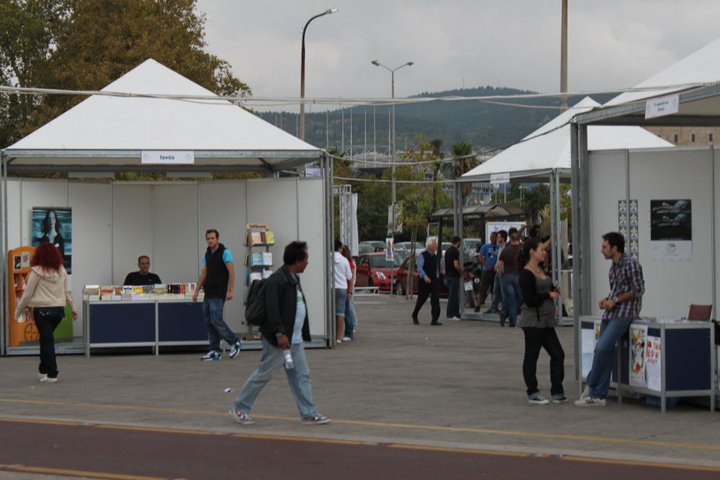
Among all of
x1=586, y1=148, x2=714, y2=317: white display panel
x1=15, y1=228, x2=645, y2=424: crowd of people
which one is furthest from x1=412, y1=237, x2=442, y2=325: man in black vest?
x1=15, y1=228, x2=645, y2=424: crowd of people

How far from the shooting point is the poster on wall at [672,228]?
43.8 feet

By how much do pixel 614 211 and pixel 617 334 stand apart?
8.04 ft

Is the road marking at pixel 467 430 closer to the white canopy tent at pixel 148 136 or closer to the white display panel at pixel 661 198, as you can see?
the white display panel at pixel 661 198

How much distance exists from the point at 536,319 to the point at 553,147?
40.3ft

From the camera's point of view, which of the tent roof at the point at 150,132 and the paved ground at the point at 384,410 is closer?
the paved ground at the point at 384,410

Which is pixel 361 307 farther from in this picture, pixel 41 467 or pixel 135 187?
pixel 41 467

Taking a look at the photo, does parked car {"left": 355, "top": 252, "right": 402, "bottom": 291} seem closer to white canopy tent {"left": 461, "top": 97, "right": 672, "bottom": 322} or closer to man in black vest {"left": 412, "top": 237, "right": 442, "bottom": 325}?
white canopy tent {"left": 461, "top": 97, "right": 672, "bottom": 322}

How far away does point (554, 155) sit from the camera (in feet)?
75.4

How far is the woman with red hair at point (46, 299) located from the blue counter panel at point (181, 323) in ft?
12.3

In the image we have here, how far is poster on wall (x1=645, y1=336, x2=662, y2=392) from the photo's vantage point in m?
11.0

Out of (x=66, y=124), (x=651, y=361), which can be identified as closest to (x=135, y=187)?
(x=66, y=124)

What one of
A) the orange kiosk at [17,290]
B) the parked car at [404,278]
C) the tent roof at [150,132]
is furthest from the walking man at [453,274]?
the parked car at [404,278]

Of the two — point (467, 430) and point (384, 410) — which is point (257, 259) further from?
point (467, 430)

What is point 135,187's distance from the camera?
20.2m
